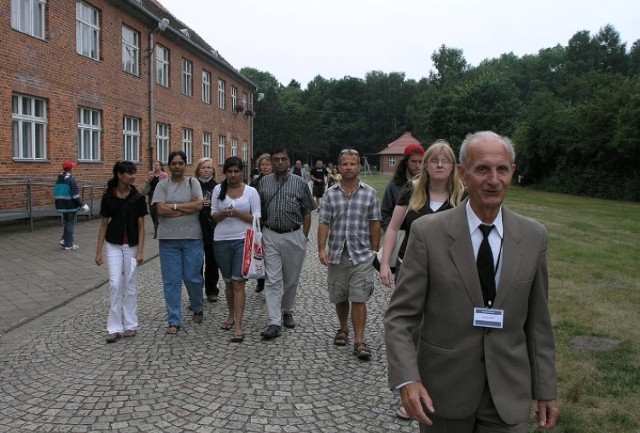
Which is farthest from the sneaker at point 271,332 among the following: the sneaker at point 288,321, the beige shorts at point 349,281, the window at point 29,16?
the window at point 29,16

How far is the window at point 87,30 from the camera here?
18500 millimetres

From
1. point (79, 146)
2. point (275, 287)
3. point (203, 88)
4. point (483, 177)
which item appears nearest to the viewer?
point (483, 177)

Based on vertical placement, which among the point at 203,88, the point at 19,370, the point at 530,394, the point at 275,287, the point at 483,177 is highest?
the point at 203,88

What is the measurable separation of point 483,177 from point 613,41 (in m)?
89.0

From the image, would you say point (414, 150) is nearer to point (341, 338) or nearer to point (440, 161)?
point (440, 161)

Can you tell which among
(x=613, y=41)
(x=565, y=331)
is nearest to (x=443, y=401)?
(x=565, y=331)

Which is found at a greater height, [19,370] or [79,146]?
[79,146]

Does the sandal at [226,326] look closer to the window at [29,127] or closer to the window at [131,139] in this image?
the window at [29,127]

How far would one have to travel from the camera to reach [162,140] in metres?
25.9

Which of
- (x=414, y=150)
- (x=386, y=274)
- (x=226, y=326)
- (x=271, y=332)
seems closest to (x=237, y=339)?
(x=271, y=332)

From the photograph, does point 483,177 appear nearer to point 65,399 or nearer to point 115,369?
point 65,399

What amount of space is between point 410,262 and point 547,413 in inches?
31.9

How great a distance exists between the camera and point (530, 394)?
7.50 ft

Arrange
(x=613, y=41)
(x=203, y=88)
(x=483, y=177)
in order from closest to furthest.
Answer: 1. (x=483, y=177)
2. (x=203, y=88)
3. (x=613, y=41)
